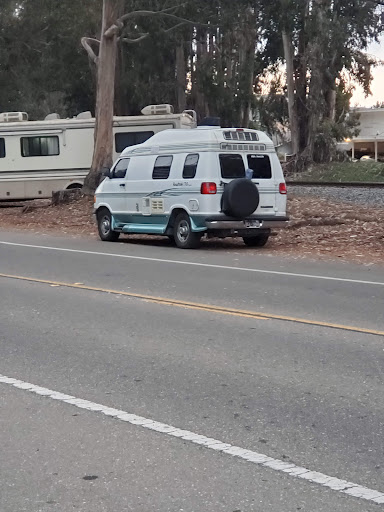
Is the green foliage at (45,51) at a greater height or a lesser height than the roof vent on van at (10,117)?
greater

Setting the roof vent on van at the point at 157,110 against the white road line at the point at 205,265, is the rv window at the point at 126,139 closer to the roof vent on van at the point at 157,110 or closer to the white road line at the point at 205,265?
the roof vent on van at the point at 157,110

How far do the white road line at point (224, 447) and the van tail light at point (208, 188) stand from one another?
10385 millimetres

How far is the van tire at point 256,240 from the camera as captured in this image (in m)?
18.6

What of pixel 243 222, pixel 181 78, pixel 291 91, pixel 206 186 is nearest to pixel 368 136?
pixel 291 91

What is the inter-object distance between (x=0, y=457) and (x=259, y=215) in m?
12.7

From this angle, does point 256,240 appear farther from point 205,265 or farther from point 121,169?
point 205,265

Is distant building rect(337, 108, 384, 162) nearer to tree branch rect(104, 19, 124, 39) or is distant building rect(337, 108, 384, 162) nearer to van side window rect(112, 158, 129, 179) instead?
tree branch rect(104, 19, 124, 39)

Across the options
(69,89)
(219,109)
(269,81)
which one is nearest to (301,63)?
(219,109)

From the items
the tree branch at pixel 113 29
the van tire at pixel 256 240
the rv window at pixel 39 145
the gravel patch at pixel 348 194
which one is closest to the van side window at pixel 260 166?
the van tire at pixel 256 240

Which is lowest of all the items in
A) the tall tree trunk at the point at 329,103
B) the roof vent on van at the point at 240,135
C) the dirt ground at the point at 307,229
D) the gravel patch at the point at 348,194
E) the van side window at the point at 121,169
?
the dirt ground at the point at 307,229

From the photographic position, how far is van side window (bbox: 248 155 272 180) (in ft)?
58.2

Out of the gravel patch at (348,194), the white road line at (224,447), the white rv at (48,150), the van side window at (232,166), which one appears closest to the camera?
the white road line at (224,447)

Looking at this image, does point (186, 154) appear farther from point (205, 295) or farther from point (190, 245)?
point (205, 295)

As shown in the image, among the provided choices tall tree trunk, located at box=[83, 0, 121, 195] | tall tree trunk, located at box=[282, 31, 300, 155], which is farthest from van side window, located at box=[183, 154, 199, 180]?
tall tree trunk, located at box=[282, 31, 300, 155]
